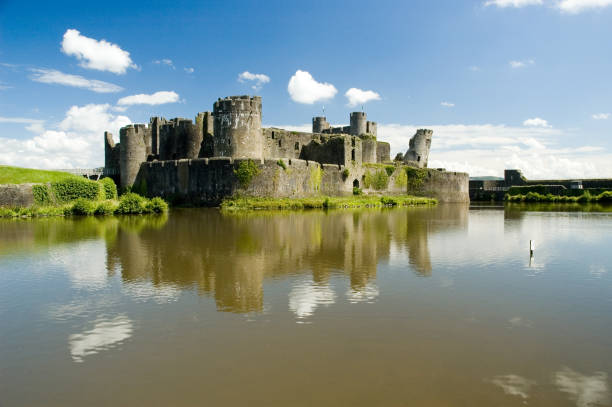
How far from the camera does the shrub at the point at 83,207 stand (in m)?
26.5

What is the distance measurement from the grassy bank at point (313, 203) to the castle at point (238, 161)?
811mm

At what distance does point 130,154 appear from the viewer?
35344 millimetres

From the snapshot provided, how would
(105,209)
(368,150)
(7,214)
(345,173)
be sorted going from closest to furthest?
(7,214), (105,209), (345,173), (368,150)

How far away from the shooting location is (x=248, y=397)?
4984 mm

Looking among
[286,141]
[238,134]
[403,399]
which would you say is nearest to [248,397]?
[403,399]

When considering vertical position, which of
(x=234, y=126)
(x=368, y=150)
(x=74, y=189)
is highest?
(x=234, y=126)

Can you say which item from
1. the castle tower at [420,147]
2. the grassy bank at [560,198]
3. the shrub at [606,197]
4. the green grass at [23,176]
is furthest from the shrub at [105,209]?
the shrub at [606,197]

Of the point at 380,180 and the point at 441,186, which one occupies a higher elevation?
the point at 380,180

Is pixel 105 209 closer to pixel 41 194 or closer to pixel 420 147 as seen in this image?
pixel 41 194

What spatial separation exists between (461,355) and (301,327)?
7.50 feet

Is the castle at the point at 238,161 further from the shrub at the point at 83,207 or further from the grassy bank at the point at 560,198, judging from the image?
the grassy bank at the point at 560,198

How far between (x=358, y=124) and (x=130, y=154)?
24.0m

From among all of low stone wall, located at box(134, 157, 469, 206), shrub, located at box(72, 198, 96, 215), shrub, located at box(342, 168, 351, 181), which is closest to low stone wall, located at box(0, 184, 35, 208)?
shrub, located at box(72, 198, 96, 215)

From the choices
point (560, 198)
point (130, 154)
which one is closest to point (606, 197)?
point (560, 198)
